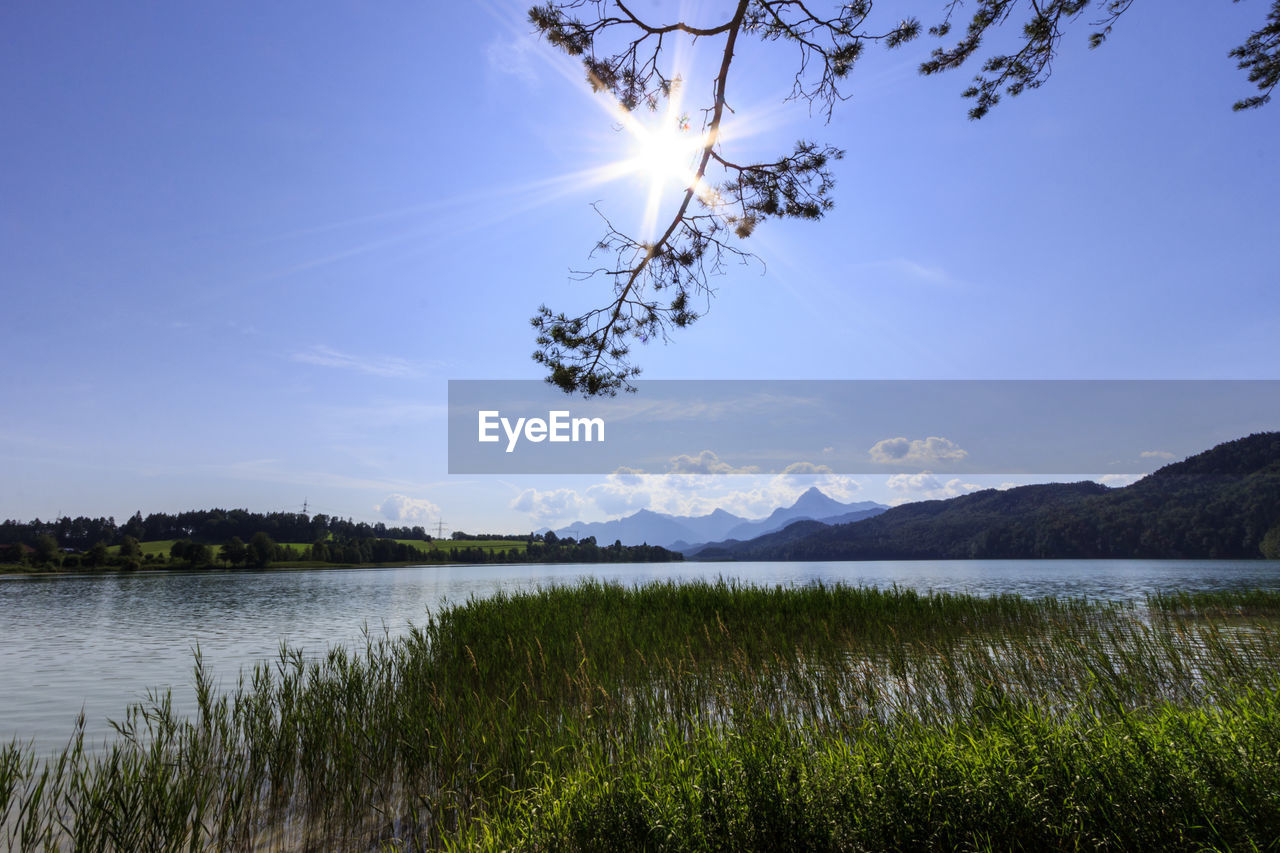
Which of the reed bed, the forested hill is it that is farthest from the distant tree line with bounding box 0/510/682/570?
the reed bed

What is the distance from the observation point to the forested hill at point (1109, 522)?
82500mm

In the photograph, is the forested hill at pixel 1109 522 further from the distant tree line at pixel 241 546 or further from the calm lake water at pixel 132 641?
the calm lake water at pixel 132 641

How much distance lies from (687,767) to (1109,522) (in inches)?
4958

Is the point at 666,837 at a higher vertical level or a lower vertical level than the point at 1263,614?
→ higher

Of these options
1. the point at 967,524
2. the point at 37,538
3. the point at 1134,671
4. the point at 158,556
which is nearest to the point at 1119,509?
the point at 967,524

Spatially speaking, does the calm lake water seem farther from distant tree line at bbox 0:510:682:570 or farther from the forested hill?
the forested hill

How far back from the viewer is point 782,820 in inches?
143

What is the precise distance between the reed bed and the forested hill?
330 ft

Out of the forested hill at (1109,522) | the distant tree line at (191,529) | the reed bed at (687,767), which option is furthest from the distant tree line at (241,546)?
the reed bed at (687,767)

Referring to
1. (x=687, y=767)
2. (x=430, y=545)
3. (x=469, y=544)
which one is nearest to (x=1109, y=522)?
(x=687, y=767)

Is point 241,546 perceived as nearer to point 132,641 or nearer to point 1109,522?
point 132,641

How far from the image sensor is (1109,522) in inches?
3900

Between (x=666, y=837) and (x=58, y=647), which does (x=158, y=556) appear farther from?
(x=666, y=837)

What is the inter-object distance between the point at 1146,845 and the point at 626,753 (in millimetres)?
3693
